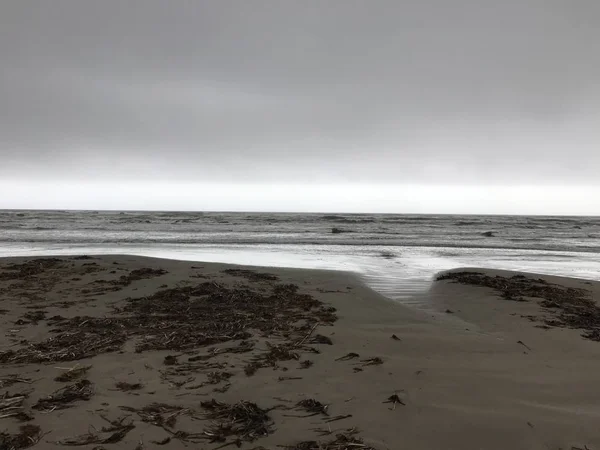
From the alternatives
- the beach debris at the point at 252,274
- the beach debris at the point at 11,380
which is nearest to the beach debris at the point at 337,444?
the beach debris at the point at 11,380

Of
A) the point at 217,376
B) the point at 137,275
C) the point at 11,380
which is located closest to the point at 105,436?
the point at 217,376

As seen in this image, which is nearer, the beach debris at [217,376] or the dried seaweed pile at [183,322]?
the beach debris at [217,376]

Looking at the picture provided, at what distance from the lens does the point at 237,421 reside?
3010 mm

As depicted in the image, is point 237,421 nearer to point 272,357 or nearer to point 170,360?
point 272,357

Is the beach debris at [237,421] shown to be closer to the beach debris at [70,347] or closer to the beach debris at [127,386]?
the beach debris at [127,386]

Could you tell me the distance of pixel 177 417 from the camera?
3037 mm

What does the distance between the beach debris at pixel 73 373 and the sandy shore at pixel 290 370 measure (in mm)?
26

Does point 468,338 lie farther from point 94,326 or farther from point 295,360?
point 94,326

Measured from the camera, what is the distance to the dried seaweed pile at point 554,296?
6.03 meters

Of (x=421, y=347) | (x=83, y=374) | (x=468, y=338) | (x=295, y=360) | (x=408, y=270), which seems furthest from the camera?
(x=408, y=270)

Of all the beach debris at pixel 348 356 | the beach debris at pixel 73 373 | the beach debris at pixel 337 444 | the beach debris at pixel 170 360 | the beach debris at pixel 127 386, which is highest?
the beach debris at pixel 73 373

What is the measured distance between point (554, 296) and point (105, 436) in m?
8.60

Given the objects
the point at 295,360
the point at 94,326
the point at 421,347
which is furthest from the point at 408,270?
the point at 94,326

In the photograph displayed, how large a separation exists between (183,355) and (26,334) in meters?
2.41
